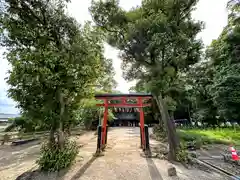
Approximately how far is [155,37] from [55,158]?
5573mm

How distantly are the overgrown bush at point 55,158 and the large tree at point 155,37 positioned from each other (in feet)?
12.8

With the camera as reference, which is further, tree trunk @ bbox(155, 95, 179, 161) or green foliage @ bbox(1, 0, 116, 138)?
Result: tree trunk @ bbox(155, 95, 179, 161)

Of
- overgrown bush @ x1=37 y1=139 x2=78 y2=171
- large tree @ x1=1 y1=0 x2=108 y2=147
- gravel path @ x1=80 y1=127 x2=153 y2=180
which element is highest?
large tree @ x1=1 y1=0 x2=108 y2=147

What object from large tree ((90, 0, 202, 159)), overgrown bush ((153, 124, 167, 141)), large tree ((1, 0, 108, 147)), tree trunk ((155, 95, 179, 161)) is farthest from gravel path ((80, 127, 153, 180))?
overgrown bush ((153, 124, 167, 141))

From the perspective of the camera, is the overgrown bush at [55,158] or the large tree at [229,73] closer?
the overgrown bush at [55,158]

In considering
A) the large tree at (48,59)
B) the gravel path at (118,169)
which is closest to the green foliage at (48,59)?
the large tree at (48,59)

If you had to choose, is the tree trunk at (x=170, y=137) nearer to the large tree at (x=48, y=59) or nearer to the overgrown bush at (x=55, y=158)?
the large tree at (x=48, y=59)

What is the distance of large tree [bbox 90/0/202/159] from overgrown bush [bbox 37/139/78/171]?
391 cm

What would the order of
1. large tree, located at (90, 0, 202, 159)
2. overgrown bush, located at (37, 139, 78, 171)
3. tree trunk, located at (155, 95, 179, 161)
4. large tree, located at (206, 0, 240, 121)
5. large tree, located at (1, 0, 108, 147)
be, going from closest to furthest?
large tree, located at (1, 0, 108, 147) < overgrown bush, located at (37, 139, 78, 171) < large tree, located at (90, 0, 202, 159) < tree trunk, located at (155, 95, 179, 161) < large tree, located at (206, 0, 240, 121)

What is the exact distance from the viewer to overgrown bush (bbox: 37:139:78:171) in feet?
14.6

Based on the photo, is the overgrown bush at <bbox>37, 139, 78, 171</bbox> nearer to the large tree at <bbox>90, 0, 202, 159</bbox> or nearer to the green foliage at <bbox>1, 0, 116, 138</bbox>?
the green foliage at <bbox>1, 0, 116, 138</bbox>

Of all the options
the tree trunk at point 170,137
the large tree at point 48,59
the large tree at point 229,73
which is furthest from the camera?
the large tree at point 229,73

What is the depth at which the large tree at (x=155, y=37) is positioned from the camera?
5.74 metres

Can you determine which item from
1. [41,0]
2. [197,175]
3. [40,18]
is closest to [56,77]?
[40,18]
